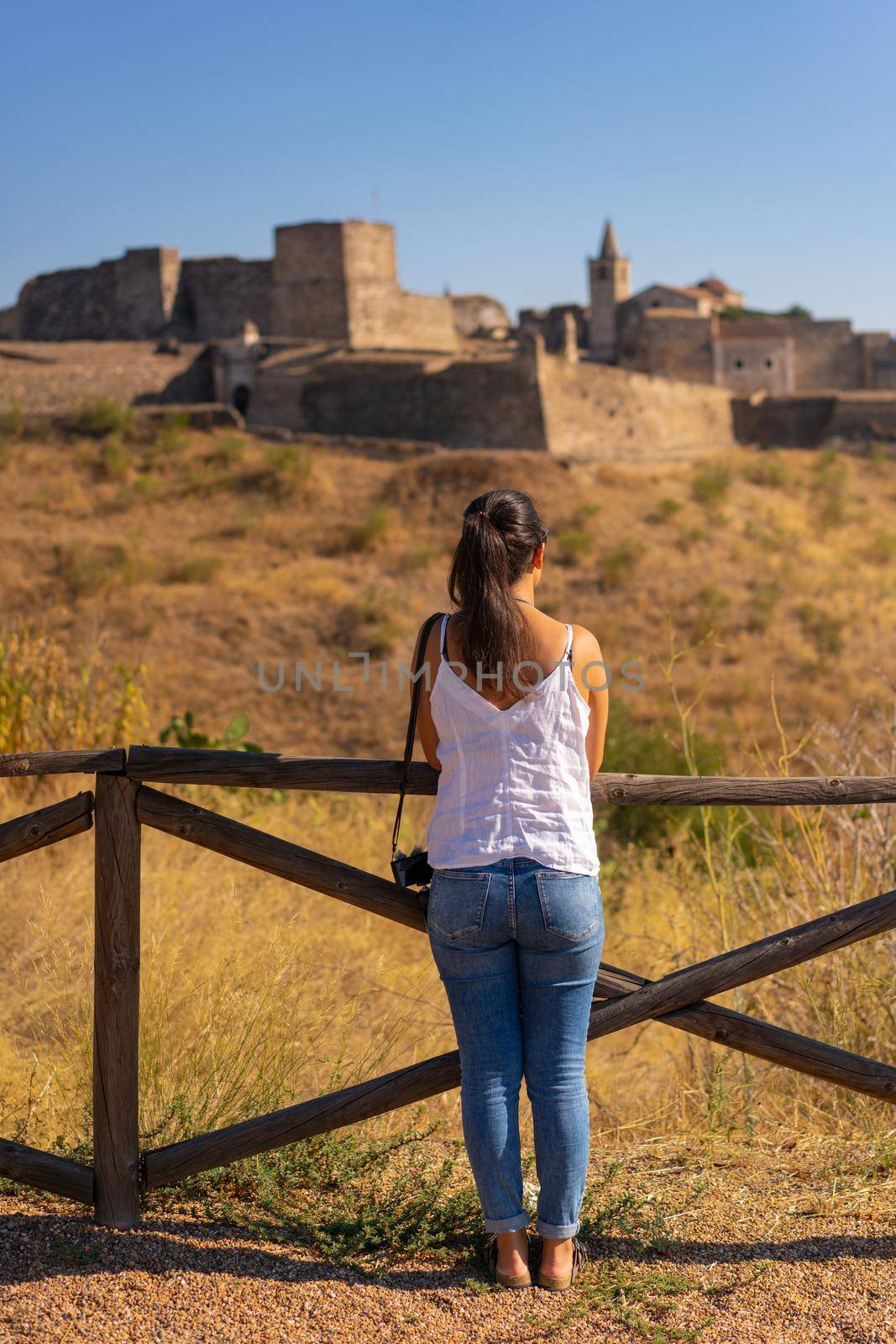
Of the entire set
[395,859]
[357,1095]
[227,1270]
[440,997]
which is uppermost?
[395,859]

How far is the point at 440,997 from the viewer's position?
191 inches

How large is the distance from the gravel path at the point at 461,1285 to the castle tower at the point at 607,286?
43400 mm

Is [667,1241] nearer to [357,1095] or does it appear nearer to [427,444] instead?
[357,1095]

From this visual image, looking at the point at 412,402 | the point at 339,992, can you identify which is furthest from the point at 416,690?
the point at 412,402

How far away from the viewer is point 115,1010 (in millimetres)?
2516

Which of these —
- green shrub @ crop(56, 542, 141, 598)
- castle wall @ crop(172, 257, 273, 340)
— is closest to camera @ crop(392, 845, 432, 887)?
green shrub @ crop(56, 542, 141, 598)

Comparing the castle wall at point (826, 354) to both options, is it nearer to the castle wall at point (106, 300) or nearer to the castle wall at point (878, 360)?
the castle wall at point (878, 360)

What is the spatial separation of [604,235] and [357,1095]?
47089 mm

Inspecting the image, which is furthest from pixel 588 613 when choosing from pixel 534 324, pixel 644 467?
pixel 534 324

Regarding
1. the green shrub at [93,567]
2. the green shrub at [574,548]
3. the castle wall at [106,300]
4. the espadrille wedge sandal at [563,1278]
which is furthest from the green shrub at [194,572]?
the espadrille wedge sandal at [563,1278]

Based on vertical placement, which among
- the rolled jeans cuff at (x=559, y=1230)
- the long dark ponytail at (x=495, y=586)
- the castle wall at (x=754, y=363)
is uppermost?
the castle wall at (x=754, y=363)

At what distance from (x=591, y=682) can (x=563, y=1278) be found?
1182 millimetres

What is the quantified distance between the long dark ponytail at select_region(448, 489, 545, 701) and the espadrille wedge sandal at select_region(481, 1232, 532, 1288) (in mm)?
1130

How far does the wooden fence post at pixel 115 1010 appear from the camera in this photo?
2506 millimetres
